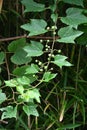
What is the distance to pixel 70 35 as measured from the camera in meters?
0.96

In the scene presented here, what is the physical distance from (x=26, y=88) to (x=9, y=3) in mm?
412

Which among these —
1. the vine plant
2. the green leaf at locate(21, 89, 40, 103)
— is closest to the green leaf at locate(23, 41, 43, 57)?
the vine plant

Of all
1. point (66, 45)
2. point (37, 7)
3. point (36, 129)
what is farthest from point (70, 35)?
point (36, 129)

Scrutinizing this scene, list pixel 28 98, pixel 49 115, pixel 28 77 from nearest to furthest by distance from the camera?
pixel 28 98
pixel 28 77
pixel 49 115

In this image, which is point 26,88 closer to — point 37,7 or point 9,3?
point 37,7

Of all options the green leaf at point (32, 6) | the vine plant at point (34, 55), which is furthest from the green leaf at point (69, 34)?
the green leaf at point (32, 6)

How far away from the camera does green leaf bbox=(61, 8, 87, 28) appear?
98 centimetres

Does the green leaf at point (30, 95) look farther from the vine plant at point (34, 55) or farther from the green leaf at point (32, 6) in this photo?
the green leaf at point (32, 6)

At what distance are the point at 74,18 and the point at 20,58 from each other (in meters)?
0.20

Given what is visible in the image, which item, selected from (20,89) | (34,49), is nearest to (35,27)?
(34,49)

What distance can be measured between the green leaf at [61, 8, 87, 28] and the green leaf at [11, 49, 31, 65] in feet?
0.52

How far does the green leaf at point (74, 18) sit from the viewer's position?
985 mm

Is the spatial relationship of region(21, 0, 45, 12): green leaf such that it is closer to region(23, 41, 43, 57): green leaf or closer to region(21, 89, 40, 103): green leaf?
region(23, 41, 43, 57): green leaf

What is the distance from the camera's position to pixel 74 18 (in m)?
1.00
